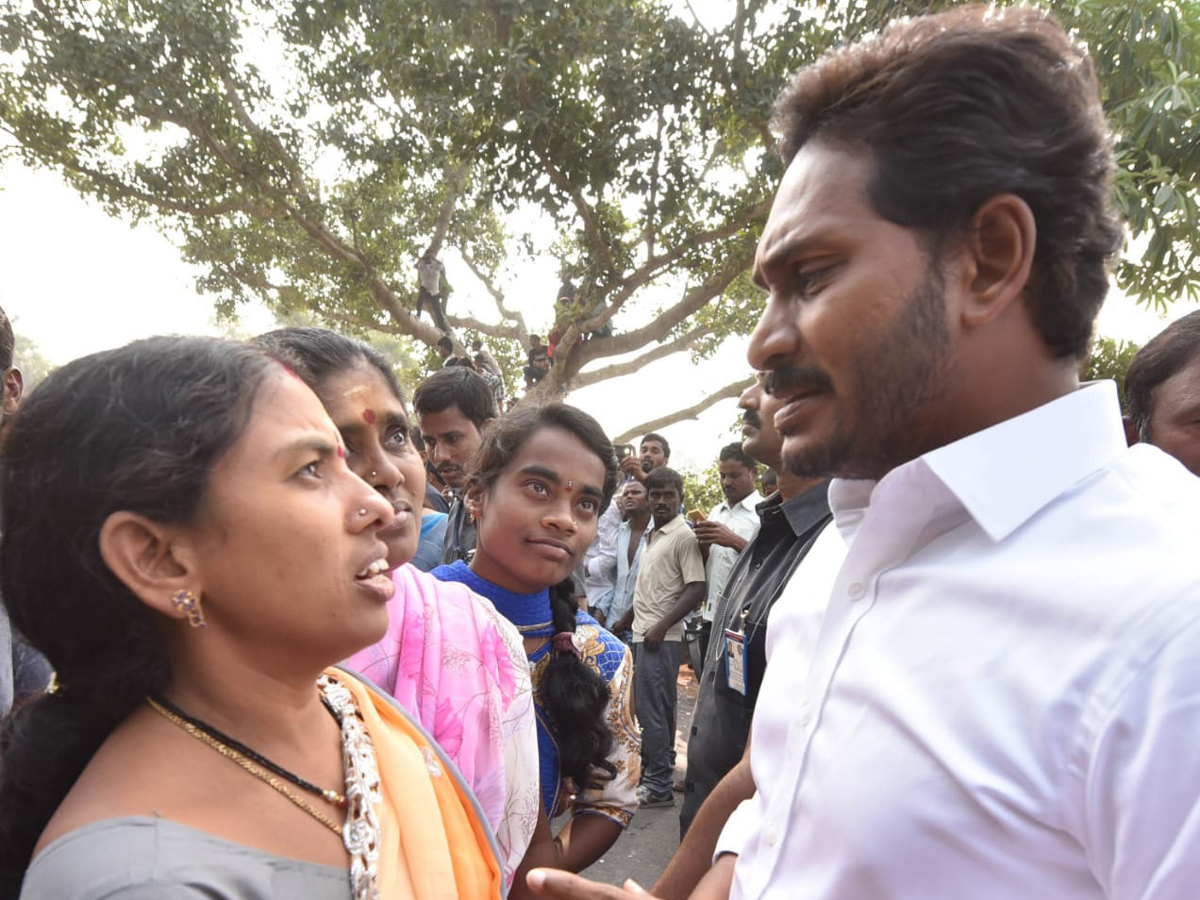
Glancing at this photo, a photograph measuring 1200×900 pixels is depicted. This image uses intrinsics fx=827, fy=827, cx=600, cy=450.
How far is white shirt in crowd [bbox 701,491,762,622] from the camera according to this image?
5746 millimetres

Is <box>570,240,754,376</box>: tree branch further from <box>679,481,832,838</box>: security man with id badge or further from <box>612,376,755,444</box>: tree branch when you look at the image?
<box>679,481,832,838</box>: security man with id badge

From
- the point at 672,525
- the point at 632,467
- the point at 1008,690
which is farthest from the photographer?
the point at 632,467

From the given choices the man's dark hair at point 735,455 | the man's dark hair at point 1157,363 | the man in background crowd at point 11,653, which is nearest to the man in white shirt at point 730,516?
the man's dark hair at point 735,455

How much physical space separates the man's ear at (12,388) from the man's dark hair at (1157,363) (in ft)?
9.54

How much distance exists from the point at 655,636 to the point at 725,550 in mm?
807

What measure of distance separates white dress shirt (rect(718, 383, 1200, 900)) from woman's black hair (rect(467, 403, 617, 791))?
93cm

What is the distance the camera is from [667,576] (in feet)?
19.2

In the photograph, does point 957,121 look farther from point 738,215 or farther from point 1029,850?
point 738,215

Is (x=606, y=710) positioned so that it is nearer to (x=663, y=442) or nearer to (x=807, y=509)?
(x=807, y=509)

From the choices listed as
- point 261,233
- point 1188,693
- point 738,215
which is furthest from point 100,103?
point 1188,693

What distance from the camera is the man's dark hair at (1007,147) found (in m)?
A: 1.10

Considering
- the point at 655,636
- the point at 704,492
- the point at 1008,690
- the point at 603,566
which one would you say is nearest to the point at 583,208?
the point at 603,566

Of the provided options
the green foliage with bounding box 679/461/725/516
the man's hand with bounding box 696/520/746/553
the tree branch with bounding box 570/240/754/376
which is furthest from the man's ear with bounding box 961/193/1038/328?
the green foliage with bounding box 679/461/725/516

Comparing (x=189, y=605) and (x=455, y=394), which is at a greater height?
(x=455, y=394)
